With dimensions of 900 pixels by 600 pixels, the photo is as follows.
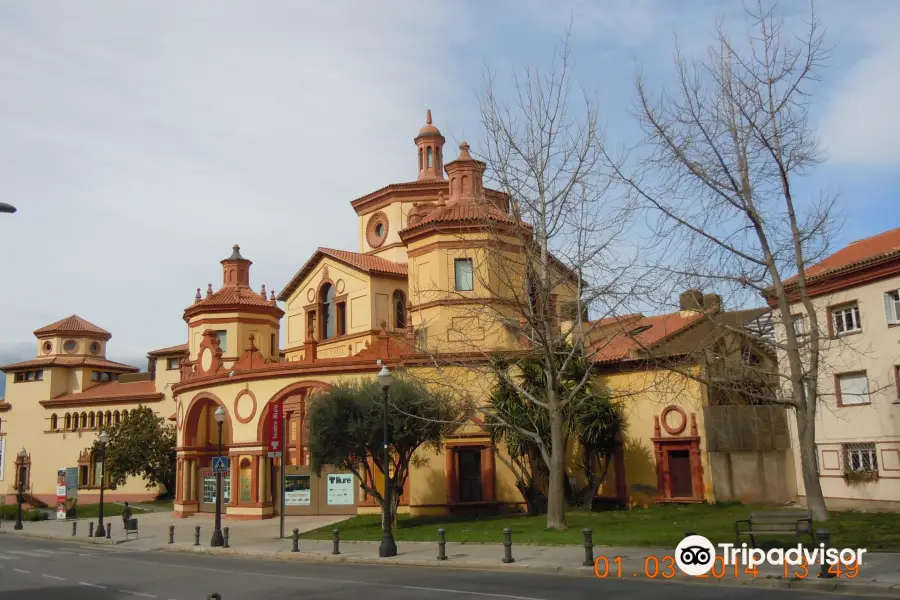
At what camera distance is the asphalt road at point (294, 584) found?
14.0 m

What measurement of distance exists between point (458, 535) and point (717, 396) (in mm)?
11830

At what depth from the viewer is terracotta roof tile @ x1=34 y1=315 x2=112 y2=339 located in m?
64.6

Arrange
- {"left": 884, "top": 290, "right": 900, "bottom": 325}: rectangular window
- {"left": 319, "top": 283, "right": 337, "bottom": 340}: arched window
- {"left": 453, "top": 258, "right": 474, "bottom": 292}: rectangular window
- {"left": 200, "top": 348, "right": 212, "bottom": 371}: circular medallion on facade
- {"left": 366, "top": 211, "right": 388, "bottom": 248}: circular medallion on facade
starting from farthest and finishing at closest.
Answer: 1. {"left": 366, "top": 211, "right": 388, "bottom": 248}: circular medallion on facade
2. {"left": 319, "top": 283, "right": 337, "bottom": 340}: arched window
3. {"left": 200, "top": 348, "right": 212, "bottom": 371}: circular medallion on facade
4. {"left": 453, "top": 258, "right": 474, "bottom": 292}: rectangular window
5. {"left": 884, "top": 290, "right": 900, "bottom": 325}: rectangular window

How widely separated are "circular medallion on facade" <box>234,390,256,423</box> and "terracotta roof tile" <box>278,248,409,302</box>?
8.22m

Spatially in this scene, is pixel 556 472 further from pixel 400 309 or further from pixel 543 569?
pixel 400 309

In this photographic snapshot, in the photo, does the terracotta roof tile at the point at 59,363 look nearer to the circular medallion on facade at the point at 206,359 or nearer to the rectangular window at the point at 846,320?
the circular medallion on facade at the point at 206,359

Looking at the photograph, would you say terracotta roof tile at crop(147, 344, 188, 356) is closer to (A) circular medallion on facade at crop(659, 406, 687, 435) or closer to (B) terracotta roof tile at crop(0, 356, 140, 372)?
(B) terracotta roof tile at crop(0, 356, 140, 372)

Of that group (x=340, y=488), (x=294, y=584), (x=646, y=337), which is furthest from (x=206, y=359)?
(x=294, y=584)

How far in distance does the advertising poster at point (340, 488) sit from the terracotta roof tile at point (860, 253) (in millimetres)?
18856

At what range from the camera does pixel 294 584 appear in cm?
1691

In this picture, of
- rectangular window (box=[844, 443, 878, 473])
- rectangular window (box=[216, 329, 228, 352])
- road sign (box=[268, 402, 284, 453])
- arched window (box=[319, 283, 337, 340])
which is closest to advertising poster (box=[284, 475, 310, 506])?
road sign (box=[268, 402, 284, 453])

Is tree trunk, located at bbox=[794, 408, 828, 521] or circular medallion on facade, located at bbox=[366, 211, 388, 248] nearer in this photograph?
tree trunk, located at bbox=[794, 408, 828, 521]

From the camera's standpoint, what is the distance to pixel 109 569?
856 inches

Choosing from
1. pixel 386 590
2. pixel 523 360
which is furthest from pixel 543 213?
pixel 386 590
